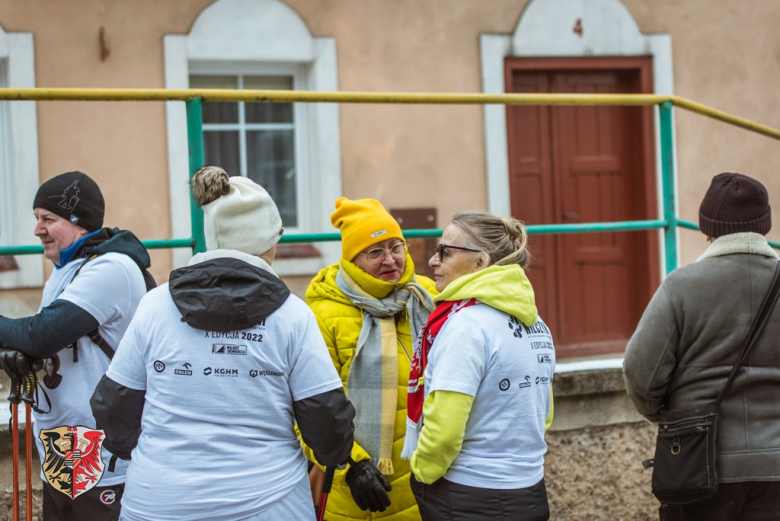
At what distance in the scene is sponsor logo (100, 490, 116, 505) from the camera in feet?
9.77

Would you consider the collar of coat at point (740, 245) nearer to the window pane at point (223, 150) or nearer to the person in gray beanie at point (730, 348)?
the person in gray beanie at point (730, 348)

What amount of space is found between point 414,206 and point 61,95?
3772 mm

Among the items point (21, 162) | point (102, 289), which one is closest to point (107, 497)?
point (102, 289)

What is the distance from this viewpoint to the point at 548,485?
4.55 m

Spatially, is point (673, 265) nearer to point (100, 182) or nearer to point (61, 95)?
point (61, 95)

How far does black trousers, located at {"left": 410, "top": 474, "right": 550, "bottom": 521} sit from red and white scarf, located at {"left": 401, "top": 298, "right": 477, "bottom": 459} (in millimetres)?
169

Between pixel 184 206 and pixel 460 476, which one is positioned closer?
pixel 460 476

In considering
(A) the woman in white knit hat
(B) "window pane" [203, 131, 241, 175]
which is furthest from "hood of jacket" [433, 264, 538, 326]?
(B) "window pane" [203, 131, 241, 175]

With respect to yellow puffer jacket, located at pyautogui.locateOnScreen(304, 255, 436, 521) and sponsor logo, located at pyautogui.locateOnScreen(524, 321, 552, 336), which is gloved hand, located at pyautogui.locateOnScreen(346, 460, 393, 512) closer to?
yellow puffer jacket, located at pyautogui.locateOnScreen(304, 255, 436, 521)

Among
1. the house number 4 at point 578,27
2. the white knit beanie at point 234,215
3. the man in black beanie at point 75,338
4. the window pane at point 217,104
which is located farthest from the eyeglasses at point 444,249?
the house number 4 at point 578,27

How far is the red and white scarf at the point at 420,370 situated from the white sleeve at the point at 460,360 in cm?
10

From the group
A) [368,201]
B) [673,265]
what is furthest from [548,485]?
[368,201]

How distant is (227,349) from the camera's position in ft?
7.99

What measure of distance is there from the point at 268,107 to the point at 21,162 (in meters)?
1.72
